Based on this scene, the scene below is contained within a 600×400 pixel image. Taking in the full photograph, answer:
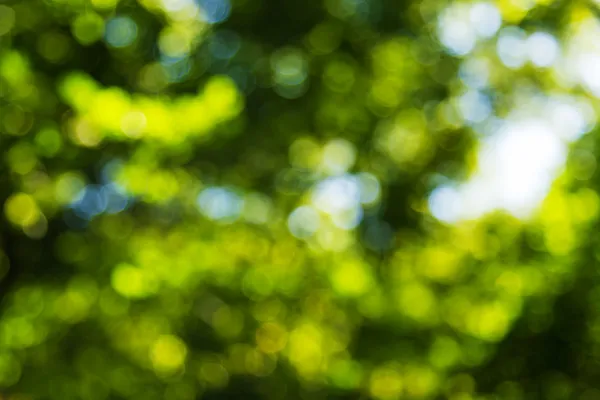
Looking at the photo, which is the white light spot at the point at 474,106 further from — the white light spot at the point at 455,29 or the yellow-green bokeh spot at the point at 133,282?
the yellow-green bokeh spot at the point at 133,282

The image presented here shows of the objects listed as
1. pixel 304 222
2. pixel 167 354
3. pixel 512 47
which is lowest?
pixel 167 354

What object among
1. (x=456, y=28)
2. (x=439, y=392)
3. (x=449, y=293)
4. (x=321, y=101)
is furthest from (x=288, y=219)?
(x=456, y=28)

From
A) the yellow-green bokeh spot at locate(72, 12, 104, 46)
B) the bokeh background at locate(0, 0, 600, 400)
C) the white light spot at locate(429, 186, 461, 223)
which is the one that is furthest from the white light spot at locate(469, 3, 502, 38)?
the yellow-green bokeh spot at locate(72, 12, 104, 46)

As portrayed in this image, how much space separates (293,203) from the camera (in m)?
3.91

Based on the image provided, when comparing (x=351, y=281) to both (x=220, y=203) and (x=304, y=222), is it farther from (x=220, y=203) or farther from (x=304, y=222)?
(x=220, y=203)

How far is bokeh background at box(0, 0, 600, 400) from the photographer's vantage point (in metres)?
3.35

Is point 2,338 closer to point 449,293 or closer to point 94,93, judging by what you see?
point 94,93

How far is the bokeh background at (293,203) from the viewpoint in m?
3.35

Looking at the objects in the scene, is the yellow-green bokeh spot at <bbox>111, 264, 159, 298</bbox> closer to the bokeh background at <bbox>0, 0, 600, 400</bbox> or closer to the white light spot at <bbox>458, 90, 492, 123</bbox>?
the bokeh background at <bbox>0, 0, 600, 400</bbox>

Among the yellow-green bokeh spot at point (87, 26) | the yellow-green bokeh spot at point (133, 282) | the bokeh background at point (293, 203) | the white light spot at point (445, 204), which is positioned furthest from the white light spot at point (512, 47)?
the yellow-green bokeh spot at point (133, 282)

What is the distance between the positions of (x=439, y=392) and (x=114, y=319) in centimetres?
177

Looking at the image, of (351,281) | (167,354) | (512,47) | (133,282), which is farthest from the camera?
(512,47)

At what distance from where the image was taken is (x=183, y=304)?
3477 mm

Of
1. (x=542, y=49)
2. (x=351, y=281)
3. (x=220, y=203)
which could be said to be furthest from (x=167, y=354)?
(x=542, y=49)
